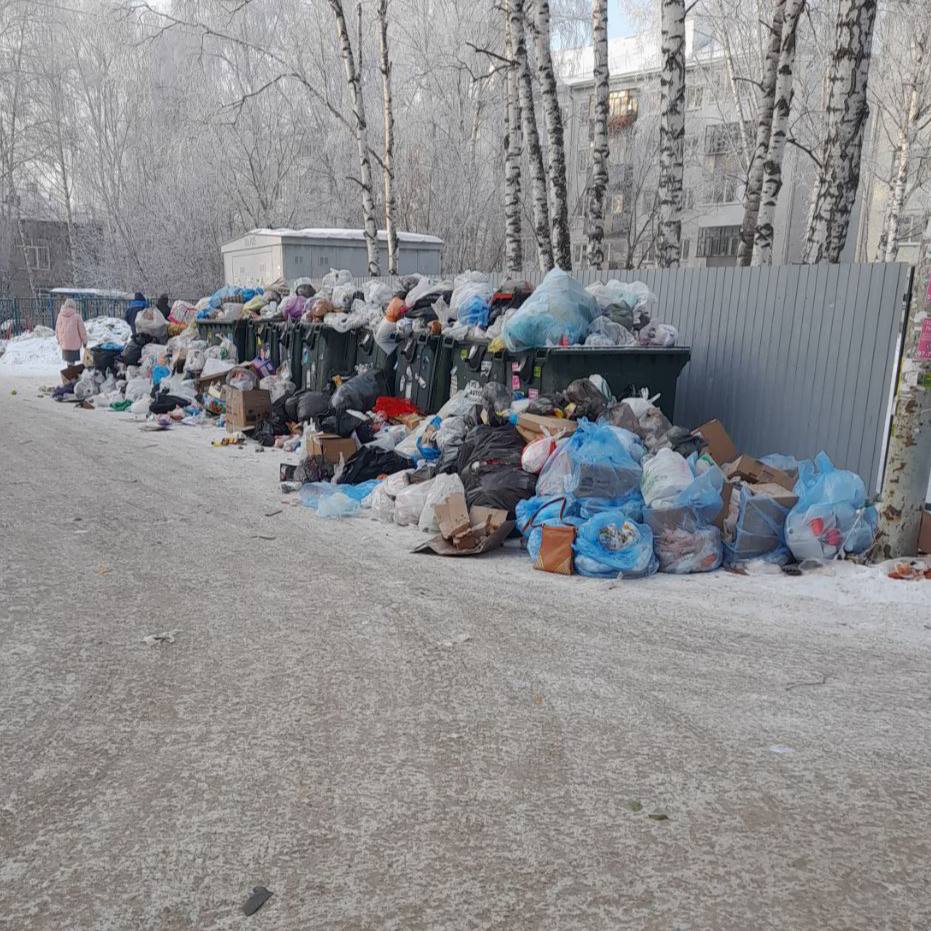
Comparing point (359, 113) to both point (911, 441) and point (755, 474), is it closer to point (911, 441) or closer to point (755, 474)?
point (755, 474)

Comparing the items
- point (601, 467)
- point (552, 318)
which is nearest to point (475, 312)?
point (552, 318)

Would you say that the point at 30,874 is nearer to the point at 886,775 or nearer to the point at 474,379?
the point at 886,775

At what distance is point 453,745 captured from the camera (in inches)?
111

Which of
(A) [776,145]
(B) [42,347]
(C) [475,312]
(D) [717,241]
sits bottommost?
(B) [42,347]

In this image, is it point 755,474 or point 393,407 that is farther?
point 393,407

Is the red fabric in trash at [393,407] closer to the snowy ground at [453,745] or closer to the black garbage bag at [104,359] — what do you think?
the snowy ground at [453,745]

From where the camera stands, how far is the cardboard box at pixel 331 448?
7266 mm

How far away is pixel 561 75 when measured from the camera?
26391 millimetres

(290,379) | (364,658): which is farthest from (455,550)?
(290,379)

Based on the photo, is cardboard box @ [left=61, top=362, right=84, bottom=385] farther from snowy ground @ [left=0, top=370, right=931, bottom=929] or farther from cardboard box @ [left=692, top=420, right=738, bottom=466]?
cardboard box @ [left=692, top=420, right=738, bottom=466]

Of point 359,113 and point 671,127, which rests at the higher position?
point 359,113

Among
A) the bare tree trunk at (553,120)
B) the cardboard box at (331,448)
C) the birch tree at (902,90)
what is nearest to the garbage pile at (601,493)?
the cardboard box at (331,448)

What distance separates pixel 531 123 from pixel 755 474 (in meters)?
9.18

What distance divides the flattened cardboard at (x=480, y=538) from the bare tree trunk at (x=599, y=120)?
7.86 metres
